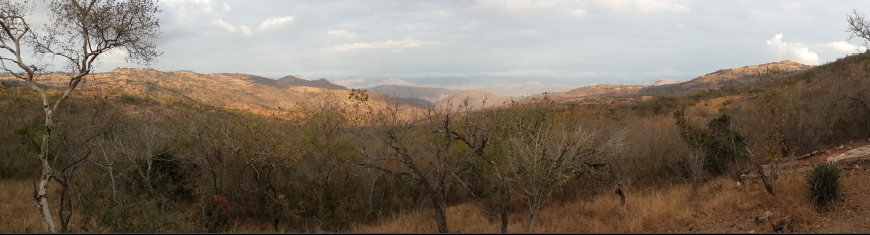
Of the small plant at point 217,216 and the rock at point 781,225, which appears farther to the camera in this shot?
the small plant at point 217,216

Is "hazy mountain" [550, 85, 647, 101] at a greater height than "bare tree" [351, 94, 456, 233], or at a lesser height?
greater

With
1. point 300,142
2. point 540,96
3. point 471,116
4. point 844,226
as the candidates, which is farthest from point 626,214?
point 300,142

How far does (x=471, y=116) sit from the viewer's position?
46.5 ft

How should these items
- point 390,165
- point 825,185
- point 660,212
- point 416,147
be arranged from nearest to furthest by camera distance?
point 825,185 → point 660,212 → point 390,165 → point 416,147

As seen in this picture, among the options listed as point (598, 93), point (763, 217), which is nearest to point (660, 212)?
point (763, 217)

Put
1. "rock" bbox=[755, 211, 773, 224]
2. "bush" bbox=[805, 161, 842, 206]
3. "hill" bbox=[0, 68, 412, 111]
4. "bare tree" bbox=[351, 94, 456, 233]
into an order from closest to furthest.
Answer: "rock" bbox=[755, 211, 773, 224]
"bush" bbox=[805, 161, 842, 206]
"bare tree" bbox=[351, 94, 456, 233]
"hill" bbox=[0, 68, 412, 111]

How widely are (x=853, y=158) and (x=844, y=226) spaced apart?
6957mm

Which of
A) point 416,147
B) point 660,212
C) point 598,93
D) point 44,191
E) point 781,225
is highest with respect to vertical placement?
point 598,93

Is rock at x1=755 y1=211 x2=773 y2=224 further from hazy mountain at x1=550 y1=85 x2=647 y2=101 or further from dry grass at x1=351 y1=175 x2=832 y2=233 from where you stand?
hazy mountain at x1=550 y1=85 x2=647 y2=101

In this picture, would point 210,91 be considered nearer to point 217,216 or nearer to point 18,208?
point 18,208

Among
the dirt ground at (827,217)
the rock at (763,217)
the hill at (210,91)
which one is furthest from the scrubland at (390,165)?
the hill at (210,91)

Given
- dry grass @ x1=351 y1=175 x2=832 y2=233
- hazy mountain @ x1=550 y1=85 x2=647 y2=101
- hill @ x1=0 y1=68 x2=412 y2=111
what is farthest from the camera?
hazy mountain @ x1=550 y1=85 x2=647 y2=101

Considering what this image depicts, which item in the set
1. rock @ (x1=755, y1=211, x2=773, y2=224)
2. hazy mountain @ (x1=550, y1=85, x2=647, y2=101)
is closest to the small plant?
rock @ (x1=755, y1=211, x2=773, y2=224)

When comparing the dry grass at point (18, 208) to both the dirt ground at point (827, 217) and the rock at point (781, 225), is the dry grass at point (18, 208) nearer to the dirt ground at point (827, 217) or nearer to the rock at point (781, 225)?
the dirt ground at point (827, 217)
